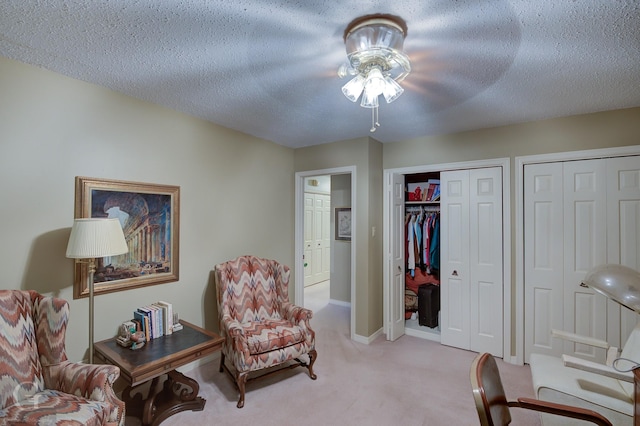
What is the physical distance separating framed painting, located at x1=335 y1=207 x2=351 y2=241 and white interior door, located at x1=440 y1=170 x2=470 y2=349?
1.88 meters

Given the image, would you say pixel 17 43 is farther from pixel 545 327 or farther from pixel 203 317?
pixel 545 327

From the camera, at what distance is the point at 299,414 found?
225 cm

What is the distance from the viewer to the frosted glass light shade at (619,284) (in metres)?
1.60

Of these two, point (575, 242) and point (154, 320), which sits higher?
point (575, 242)

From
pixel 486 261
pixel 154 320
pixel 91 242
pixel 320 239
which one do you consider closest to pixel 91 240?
pixel 91 242

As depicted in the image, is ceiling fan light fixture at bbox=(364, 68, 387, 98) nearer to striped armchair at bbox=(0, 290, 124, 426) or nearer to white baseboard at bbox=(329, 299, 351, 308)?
striped armchair at bbox=(0, 290, 124, 426)

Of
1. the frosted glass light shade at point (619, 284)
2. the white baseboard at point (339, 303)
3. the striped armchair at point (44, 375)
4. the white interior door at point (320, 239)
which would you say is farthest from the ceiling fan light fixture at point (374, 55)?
the white interior door at point (320, 239)

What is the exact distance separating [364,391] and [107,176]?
2.71m

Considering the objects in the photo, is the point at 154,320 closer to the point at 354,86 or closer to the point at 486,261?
the point at 354,86

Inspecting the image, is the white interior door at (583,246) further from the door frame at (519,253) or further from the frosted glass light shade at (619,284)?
Answer: the frosted glass light shade at (619,284)

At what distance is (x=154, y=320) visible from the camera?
2361mm

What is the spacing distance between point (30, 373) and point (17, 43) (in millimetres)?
1879

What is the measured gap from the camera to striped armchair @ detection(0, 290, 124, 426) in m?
1.50

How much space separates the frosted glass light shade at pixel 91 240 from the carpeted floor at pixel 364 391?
4.25 feet
